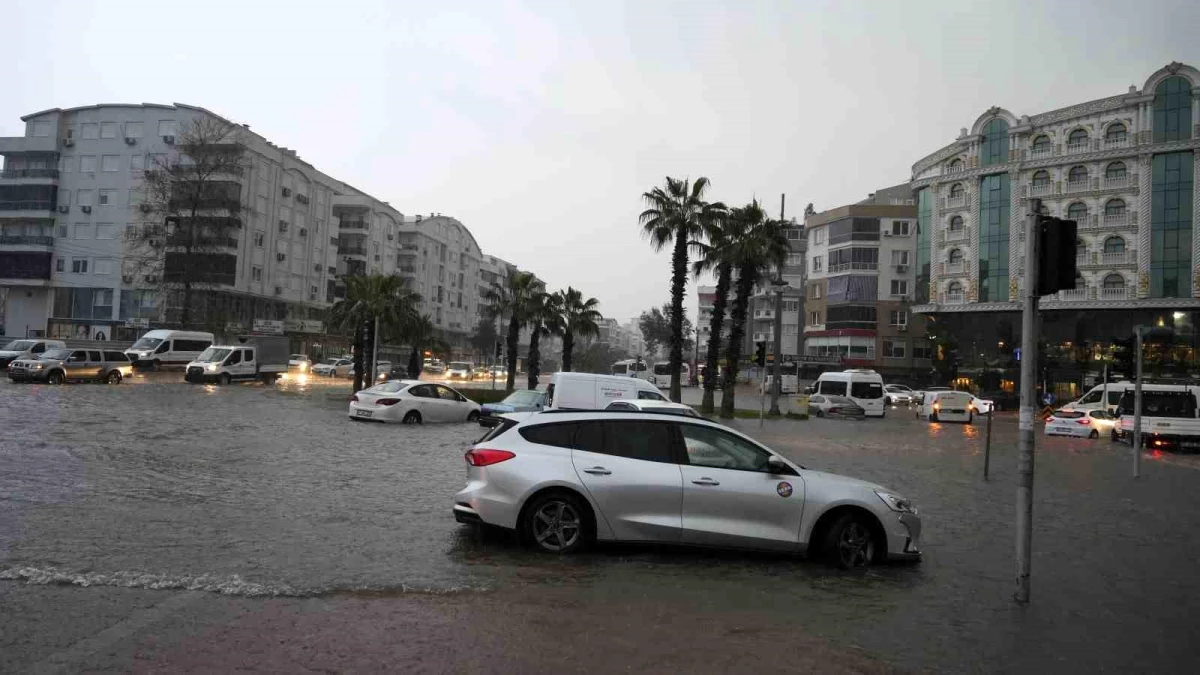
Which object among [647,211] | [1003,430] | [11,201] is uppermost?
[11,201]

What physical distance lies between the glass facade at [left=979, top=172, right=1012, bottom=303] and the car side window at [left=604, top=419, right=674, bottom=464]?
6506cm

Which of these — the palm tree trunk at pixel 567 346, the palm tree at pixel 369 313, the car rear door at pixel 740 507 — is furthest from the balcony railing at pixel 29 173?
the car rear door at pixel 740 507

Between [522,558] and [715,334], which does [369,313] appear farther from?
[522,558]

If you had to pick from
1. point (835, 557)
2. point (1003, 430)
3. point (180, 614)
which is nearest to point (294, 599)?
point (180, 614)

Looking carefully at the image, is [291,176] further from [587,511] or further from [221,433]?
[587,511]

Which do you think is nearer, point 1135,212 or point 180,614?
point 180,614

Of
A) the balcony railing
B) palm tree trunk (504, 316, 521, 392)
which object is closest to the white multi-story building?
the balcony railing

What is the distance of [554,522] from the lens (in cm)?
773

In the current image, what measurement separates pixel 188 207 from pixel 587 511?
53.5m

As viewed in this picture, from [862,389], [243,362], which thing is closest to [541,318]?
[243,362]

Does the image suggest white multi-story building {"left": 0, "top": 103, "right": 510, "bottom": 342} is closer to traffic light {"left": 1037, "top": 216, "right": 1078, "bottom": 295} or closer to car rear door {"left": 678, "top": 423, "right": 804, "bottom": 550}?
car rear door {"left": 678, "top": 423, "right": 804, "bottom": 550}

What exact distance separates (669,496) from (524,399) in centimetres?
1575

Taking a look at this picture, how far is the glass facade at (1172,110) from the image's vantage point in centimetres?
5819

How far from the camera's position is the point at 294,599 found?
6.04 m
